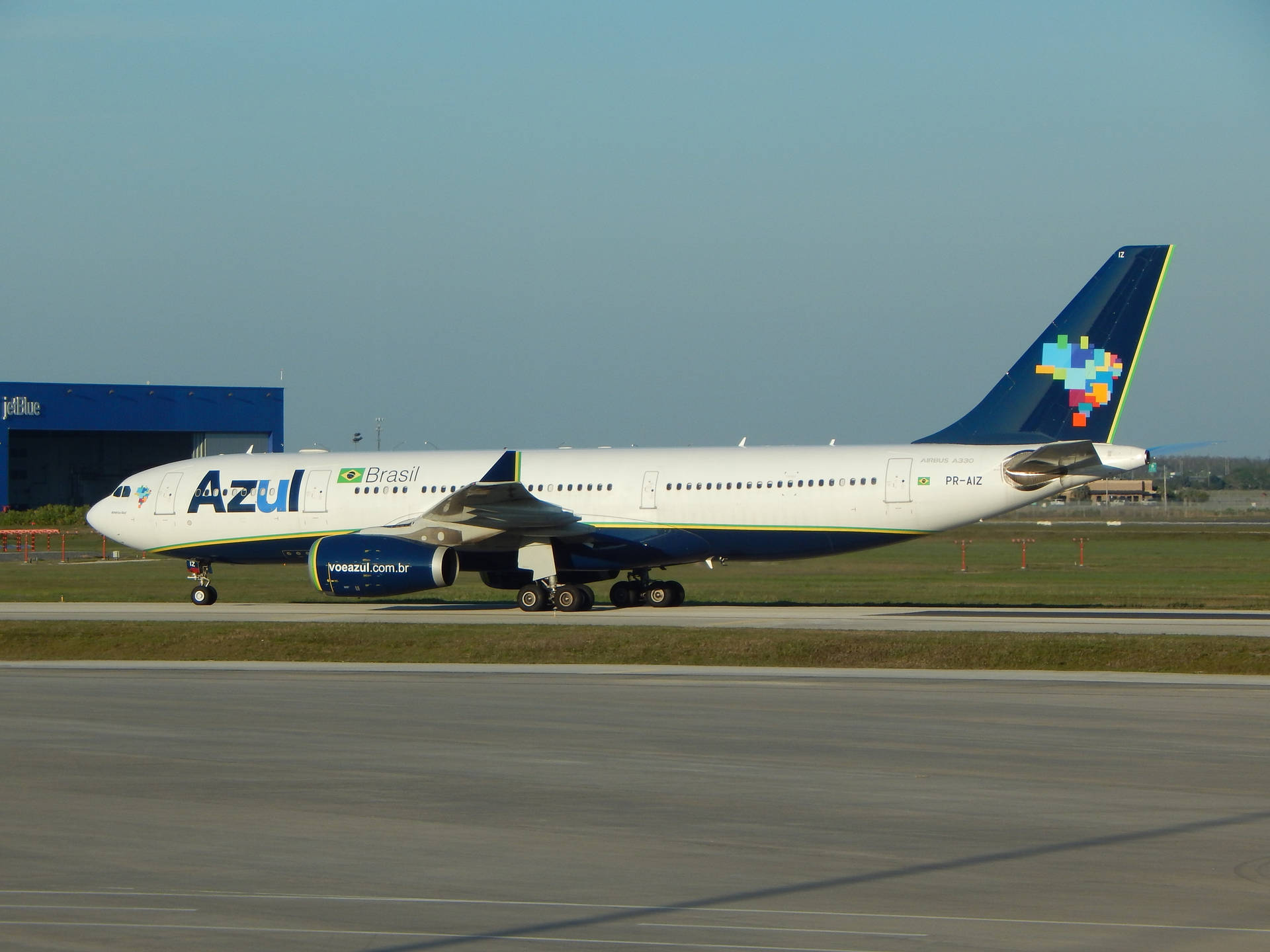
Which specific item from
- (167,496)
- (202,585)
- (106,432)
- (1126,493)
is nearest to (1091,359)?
(202,585)

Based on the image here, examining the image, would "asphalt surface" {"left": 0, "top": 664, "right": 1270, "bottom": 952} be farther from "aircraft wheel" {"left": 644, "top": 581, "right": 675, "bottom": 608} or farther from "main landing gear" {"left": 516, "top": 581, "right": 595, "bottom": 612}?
"aircraft wheel" {"left": 644, "top": 581, "right": 675, "bottom": 608}

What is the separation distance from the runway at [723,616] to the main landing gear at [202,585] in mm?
288

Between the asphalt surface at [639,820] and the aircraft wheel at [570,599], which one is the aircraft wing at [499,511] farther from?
the asphalt surface at [639,820]

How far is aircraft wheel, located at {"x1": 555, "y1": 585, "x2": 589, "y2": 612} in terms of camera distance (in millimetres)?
31156

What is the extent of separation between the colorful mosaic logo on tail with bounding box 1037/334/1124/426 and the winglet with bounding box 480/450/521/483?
11143 mm

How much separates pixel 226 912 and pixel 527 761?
201 inches

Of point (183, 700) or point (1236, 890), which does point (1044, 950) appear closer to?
point (1236, 890)

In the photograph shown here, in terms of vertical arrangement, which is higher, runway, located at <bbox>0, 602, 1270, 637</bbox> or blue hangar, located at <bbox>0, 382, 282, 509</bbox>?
blue hangar, located at <bbox>0, 382, 282, 509</bbox>

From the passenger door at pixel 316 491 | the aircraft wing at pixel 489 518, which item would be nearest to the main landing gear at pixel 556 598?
the aircraft wing at pixel 489 518

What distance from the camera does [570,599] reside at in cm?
3117

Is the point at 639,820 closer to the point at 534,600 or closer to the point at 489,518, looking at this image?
the point at 489,518

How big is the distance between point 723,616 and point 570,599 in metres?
3.98

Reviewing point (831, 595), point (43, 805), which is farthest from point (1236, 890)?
point (831, 595)

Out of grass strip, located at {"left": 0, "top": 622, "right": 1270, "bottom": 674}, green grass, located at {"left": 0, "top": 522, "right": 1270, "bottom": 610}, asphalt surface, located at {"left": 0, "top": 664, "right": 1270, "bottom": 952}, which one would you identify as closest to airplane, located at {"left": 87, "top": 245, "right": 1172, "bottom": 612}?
green grass, located at {"left": 0, "top": 522, "right": 1270, "bottom": 610}
